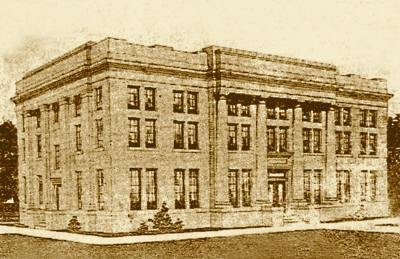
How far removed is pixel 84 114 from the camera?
25.7 meters

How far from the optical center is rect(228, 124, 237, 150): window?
89.6 feet

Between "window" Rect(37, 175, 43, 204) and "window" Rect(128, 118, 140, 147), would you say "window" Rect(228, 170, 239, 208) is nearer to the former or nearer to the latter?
"window" Rect(128, 118, 140, 147)

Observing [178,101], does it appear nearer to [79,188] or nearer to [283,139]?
[79,188]

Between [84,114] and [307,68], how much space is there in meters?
11.0

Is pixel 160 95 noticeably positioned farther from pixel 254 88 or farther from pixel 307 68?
pixel 307 68

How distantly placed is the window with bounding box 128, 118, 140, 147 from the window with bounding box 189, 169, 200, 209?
2.95 meters

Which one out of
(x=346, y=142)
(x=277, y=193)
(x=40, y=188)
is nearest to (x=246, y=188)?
(x=277, y=193)

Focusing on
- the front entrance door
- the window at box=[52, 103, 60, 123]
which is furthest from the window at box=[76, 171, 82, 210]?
the front entrance door

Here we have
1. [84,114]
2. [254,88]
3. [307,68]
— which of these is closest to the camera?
[84,114]

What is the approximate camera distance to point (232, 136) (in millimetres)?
27406

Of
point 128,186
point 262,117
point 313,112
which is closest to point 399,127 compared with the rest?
point 313,112

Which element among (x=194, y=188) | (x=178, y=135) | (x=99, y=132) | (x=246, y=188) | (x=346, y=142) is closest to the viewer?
(x=99, y=132)

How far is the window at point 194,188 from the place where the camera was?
2638 cm

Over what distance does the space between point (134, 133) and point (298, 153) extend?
341 inches
